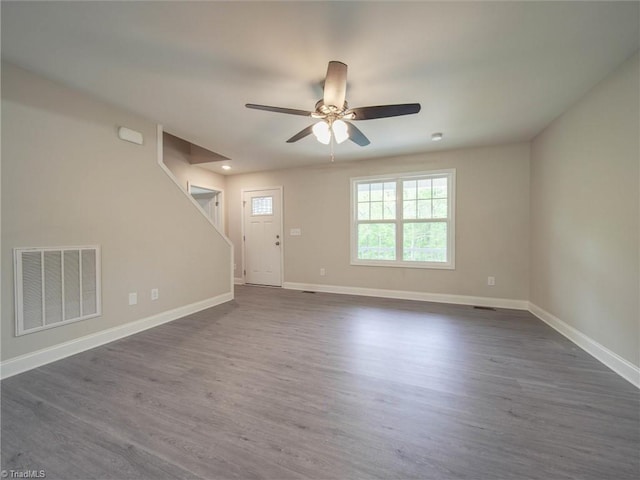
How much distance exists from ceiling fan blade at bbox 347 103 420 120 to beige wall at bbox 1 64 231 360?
247 centimetres

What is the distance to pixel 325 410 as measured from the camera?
155 centimetres

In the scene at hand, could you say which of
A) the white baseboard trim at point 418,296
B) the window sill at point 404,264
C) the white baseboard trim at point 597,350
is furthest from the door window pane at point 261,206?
the white baseboard trim at point 597,350

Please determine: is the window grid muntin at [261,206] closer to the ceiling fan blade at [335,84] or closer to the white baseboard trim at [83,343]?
the white baseboard trim at [83,343]

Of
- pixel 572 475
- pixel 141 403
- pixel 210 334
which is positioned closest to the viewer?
pixel 572 475

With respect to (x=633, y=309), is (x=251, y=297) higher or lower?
lower

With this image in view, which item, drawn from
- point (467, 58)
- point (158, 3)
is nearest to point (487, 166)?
point (467, 58)

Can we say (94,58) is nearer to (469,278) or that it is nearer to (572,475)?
(572,475)

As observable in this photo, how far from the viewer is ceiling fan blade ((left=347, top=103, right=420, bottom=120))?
1.88 m

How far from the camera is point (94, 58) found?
1.88 meters

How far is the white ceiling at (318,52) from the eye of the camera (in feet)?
4.85

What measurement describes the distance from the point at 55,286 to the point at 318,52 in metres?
2.92

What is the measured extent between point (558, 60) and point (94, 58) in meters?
3.52

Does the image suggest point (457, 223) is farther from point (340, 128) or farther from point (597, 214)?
point (340, 128)
